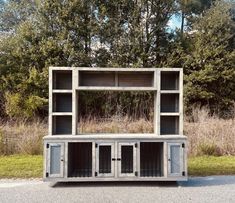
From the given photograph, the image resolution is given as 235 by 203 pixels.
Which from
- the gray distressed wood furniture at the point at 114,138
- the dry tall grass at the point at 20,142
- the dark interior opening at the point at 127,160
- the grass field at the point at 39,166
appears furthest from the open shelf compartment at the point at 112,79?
the dry tall grass at the point at 20,142

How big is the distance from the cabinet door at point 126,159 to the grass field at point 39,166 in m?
1.35

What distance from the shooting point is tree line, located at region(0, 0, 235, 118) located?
57.8ft

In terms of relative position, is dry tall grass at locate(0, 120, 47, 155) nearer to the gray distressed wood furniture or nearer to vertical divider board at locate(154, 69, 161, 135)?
the gray distressed wood furniture

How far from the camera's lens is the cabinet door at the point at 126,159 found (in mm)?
5680

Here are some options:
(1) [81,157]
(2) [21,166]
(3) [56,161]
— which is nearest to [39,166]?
(2) [21,166]

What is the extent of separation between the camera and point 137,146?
568 centimetres

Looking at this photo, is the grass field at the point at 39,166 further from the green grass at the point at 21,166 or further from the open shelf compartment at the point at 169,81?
the open shelf compartment at the point at 169,81

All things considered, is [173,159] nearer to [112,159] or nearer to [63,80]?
[112,159]

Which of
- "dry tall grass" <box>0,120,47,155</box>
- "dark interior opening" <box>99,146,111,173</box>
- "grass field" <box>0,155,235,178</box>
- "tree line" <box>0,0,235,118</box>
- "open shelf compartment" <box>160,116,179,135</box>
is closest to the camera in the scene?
"dark interior opening" <box>99,146,111,173</box>

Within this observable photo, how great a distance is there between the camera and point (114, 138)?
5664mm

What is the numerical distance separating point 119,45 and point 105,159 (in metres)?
13.7

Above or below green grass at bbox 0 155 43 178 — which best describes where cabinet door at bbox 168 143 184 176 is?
above

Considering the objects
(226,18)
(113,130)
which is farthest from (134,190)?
(226,18)

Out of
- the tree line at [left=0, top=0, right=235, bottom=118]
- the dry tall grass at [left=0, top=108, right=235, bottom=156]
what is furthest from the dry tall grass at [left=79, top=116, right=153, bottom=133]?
the tree line at [left=0, top=0, right=235, bottom=118]
